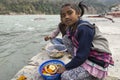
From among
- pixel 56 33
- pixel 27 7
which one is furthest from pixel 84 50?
pixel 27 7

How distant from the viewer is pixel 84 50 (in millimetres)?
2488

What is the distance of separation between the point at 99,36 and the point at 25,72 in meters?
1.56

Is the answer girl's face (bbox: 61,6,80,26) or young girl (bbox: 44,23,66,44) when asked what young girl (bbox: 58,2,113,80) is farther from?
young girl (bbox: 44,23,66,44)

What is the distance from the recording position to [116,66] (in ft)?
12.5

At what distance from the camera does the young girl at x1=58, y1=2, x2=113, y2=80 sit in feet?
8.18

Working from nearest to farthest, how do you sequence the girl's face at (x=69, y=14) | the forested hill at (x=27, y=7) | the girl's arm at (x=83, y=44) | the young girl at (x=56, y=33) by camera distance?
the girl's arm at (x=83, y=44)
the girl's face at (x=69, y=14)
the young girl at (x=56, y=33)
the forested hill at (x=27, y=7)

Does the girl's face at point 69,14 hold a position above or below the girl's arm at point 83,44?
above

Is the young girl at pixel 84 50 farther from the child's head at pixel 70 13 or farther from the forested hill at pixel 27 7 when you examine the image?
the forested hill at pixel 27 7

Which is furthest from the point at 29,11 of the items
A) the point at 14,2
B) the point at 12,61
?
the point at 12,61

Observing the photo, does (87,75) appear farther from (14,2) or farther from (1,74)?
(14,2)

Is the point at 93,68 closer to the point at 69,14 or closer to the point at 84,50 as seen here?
the point at 84,50

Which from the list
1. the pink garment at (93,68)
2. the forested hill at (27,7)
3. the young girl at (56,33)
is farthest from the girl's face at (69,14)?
the forested hill at (27,7)

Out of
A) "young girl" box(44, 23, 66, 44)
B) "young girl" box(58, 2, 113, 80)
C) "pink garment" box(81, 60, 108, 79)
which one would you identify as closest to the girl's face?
"young girl" box(58, 2, 113, 80)

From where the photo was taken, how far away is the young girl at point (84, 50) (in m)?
2.49
